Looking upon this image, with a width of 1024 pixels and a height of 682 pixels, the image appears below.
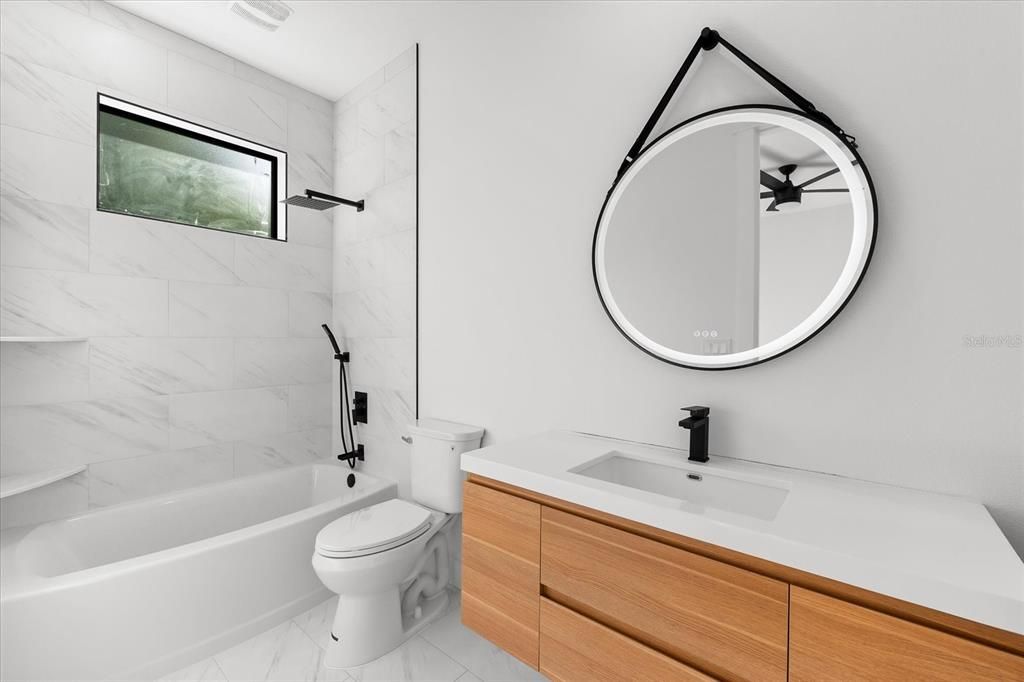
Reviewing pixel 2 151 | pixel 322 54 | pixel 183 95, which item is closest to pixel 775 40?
pixel 322 54

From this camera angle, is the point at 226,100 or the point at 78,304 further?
the point at 226,100

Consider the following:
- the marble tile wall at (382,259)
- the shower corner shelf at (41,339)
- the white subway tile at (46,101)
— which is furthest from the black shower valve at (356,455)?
the white subway tile at (46,101)

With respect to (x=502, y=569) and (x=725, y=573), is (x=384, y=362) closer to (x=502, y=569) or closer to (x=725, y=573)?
(x=502, y=569)

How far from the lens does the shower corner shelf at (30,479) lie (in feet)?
5.80

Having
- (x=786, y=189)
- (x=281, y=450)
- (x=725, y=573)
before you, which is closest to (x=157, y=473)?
(x=281, y=450)

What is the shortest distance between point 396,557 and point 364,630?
1.02ft

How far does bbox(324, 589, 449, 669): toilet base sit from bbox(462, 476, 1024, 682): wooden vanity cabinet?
1.83 feet

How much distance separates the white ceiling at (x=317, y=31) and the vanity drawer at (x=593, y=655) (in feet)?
7.85

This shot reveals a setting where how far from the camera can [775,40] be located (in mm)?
1292

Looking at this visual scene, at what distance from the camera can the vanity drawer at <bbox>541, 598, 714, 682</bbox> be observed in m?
1.00

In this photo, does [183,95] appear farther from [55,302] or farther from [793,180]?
[793,180]

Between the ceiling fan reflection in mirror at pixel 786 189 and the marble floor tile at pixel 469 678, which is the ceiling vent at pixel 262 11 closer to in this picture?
the ceiling fan reflection in mirror at pixel 786 189

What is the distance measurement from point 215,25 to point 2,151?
1.07m

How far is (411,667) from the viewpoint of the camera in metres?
1.75
